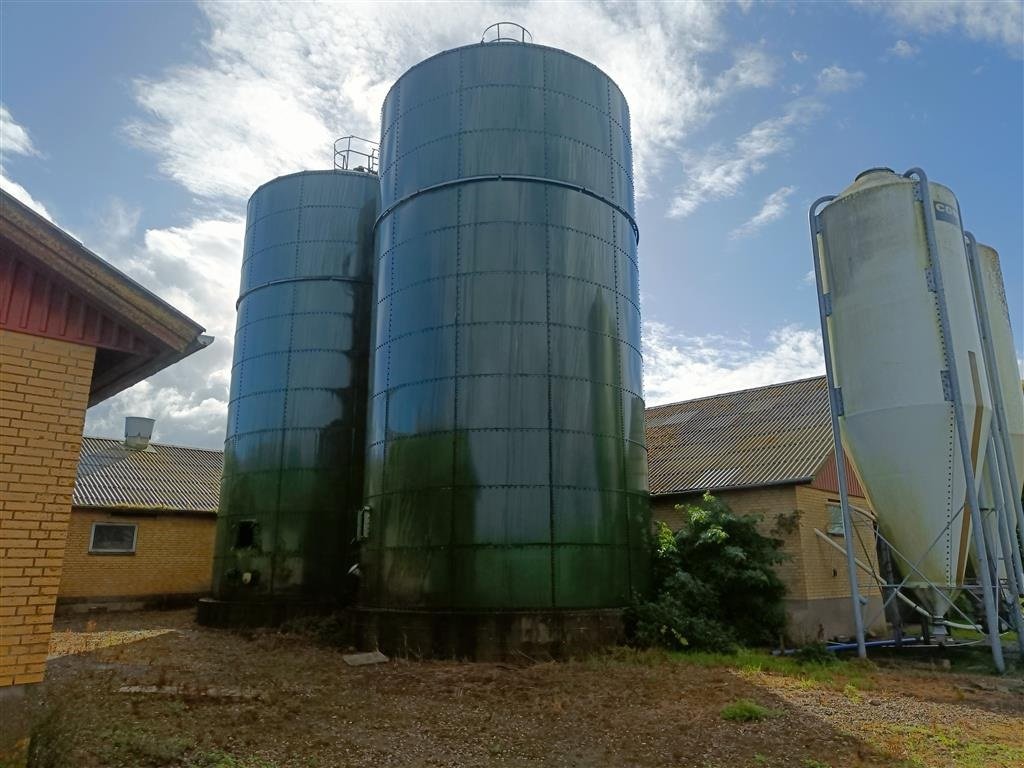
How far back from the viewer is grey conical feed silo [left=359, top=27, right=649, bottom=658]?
A: 12.4m

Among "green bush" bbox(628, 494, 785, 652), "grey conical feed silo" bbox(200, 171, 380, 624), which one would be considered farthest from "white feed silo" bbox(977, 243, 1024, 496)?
"grey conical feed silo" bbox(200, 171, 380, 624)

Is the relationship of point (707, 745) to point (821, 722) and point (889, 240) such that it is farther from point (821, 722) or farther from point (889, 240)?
point (889, 240)

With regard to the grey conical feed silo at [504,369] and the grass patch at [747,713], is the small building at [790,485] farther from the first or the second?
the grass patch at [747,713]

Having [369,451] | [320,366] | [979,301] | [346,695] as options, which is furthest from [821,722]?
[320,366]

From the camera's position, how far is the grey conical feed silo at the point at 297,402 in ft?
57.6

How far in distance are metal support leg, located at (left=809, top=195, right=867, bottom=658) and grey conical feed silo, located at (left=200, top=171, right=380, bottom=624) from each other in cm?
1102

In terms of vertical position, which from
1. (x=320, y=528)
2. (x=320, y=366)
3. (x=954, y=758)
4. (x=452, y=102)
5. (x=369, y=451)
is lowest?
(x=954, y=758)

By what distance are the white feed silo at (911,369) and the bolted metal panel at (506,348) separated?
434cm

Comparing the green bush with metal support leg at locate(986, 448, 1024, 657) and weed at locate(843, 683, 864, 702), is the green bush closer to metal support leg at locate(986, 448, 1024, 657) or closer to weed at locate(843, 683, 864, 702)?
weed at locate(843, 683, 864, 702)

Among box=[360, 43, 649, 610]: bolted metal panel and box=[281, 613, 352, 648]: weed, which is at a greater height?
box=[360, 43, 649, 610]: bolted metal panel

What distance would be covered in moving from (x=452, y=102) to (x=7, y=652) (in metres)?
12.5

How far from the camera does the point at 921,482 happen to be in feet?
43.3

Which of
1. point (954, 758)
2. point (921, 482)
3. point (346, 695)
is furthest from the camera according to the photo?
point (921, 482)

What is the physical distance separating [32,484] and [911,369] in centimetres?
1376
